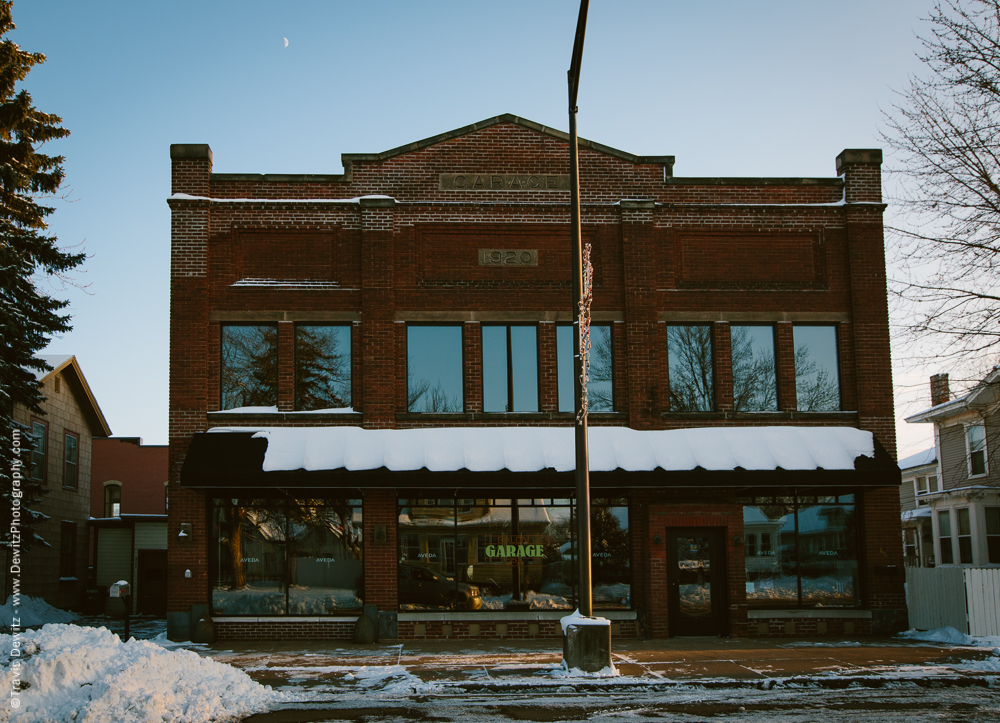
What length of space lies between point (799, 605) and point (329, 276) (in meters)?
12.2

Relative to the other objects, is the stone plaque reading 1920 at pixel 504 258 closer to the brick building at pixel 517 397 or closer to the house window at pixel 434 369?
the brick building at pixel 517 397

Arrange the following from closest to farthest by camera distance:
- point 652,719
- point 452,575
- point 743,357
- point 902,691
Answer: point 652,719
point 902,691
point 452,575
point 743,357

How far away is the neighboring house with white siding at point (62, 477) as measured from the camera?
26828mm

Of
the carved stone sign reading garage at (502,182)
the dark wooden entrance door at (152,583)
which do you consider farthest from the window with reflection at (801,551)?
the dark wooden entrance door at (152,583)

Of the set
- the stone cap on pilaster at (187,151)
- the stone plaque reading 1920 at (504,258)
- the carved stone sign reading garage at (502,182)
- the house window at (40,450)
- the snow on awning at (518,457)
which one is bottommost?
the snow on awning at (518,457)

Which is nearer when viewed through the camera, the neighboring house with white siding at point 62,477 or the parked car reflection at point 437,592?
the parked car reflection at point 437,592

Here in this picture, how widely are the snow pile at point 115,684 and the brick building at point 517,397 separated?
5468 mm

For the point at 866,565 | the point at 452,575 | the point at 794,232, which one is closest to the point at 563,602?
the point at 452,575

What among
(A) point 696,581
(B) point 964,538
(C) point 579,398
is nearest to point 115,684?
(C) point 579,398

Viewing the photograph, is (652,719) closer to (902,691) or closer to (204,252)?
(902,691)

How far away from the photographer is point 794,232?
758 inches

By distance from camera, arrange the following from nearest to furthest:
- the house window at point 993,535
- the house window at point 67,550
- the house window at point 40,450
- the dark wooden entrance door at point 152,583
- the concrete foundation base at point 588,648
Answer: the concrete foundation base at point 588,648
the house window at point 40,450
the dark wooden entrance door at point 152,583
the house window at point 67,550
the house window at point 993,535

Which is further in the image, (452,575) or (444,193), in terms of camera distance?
(444,193)

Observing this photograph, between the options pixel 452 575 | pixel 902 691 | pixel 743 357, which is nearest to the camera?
pixel 902 691
